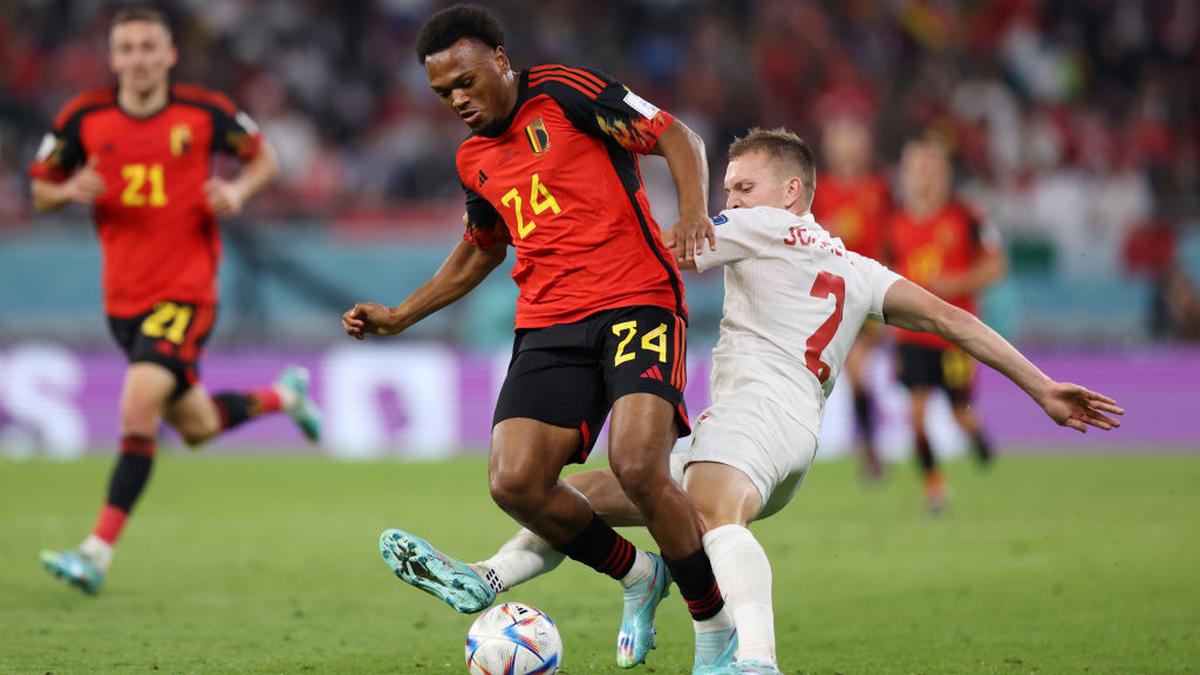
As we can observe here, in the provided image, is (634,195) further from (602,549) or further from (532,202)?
(602,549)

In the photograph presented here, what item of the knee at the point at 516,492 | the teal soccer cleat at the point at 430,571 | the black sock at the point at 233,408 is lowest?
the teal soccer cleat at the point at 430,571

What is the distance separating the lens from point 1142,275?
16.6 m

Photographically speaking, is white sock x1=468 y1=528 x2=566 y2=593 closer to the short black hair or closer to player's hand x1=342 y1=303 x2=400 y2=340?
player's hand x1=342 y1=303 x2=400 y2=340

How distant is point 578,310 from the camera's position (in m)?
5.47

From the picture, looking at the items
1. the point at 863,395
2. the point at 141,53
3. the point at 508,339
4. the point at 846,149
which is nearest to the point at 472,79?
the point at 141,53

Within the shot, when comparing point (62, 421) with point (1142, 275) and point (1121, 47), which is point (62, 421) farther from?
point (1121, 47)

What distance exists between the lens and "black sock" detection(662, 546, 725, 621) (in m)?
5.21

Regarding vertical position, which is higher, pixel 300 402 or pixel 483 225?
pixel 483 225

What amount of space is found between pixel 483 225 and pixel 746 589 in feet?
5.70

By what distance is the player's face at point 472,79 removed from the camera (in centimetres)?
538

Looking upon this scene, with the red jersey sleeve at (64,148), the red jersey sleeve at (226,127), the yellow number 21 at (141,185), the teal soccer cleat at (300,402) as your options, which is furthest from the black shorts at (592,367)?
the teal soccer cleat at (300,402)

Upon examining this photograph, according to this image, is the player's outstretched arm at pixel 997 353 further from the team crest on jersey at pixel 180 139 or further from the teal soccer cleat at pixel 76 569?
the team crest on jersey at pixel 180 139

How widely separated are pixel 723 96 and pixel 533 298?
1452cm

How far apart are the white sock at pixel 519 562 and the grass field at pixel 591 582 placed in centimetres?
37
